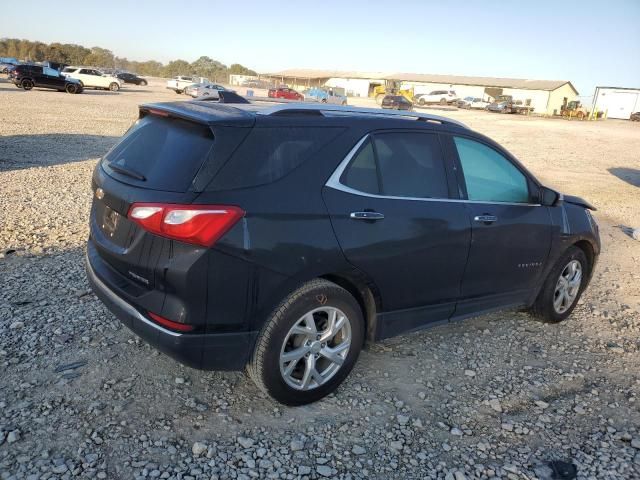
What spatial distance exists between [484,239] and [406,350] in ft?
3.51

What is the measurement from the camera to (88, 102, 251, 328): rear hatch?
109 inches

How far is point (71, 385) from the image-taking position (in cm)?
335

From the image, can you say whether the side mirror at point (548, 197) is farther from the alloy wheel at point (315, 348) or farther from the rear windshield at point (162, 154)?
the rear windshield at point (162, 154)

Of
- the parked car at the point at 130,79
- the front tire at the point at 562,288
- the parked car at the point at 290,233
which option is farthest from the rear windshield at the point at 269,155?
the parked car at the point at 130,79

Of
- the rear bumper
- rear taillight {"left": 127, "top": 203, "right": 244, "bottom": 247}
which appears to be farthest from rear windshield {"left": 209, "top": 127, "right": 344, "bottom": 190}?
the rear bumper

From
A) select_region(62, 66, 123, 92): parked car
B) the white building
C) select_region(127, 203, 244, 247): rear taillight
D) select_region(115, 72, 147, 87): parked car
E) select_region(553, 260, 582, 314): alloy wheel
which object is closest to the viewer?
select_region(127, 203, 244, 247): rear taillight

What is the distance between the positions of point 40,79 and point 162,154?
3669cm

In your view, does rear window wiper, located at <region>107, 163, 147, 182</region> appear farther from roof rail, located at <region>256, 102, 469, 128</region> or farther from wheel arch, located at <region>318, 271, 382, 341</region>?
wheel arch, located at <region>318, 271, 382, 341</region>

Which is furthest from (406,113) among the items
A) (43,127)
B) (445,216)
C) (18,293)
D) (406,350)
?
(43,127)

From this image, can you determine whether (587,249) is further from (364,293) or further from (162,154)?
(162,154)

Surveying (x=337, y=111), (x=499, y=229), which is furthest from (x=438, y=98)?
(x=337, y=111)

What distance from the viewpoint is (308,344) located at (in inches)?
128

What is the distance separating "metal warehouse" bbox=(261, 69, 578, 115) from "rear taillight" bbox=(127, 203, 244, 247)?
2692 inches

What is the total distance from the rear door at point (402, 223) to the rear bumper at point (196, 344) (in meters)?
0.83
